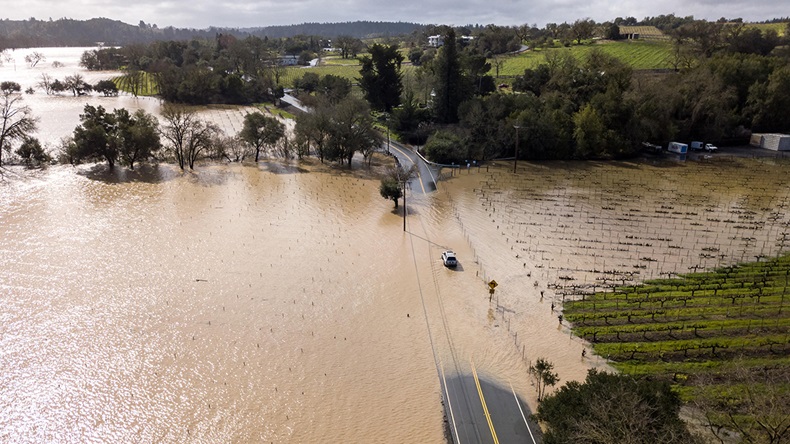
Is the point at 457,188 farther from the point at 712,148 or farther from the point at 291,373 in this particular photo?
the point at 712,148

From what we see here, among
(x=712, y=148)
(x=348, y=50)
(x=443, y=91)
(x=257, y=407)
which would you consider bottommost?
(x=257, y=407)

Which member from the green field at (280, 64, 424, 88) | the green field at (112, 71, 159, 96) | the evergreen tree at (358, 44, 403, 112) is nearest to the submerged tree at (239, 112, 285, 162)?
the evergreen tree at (358, 44, 403, 112)

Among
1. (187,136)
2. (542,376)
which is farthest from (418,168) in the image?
(542,376)

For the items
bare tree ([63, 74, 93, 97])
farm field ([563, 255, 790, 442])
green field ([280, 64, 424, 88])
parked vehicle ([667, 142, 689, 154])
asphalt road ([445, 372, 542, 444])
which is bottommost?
asphalt road ([445, 372, 542, 444])

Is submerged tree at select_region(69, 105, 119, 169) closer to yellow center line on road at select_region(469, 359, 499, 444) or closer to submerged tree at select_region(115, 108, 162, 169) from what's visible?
submerged tree at select_region(115, 108, 162, 169)

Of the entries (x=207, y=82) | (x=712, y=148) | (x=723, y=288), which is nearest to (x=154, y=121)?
(x=207, y=82)

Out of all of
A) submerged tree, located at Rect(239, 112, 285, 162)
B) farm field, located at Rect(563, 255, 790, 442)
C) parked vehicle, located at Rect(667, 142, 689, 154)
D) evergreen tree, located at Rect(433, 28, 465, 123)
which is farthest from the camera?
evergreen tree, located at Rect(433, 28, 465, 123)

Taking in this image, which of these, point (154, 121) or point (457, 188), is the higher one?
point (154, 121)
